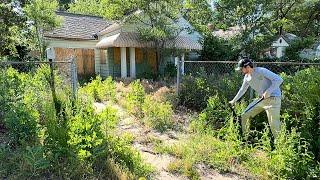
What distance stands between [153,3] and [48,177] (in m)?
13.0

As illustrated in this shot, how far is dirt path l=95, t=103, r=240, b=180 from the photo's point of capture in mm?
5008

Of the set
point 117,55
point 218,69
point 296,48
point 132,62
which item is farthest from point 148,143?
point 296,48

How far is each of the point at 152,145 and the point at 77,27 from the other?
16.8 meters

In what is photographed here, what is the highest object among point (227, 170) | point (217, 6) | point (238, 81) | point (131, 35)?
point (217, 6)

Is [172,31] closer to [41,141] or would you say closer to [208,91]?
[208,91]

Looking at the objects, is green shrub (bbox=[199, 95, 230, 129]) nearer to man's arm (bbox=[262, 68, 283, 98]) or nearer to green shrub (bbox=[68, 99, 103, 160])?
man's arm (bbox=[262, 68, 283, 98])

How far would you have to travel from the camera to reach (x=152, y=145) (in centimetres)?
630

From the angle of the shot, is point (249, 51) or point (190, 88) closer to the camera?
point (190, 88)

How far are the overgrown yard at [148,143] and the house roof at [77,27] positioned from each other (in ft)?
41.8

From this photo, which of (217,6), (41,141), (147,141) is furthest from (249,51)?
(41,141)

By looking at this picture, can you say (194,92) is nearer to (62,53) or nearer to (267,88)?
(267,88)

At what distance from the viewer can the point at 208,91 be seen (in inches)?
350

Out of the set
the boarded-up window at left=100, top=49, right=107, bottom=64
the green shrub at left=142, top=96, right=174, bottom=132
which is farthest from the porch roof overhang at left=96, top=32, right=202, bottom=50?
the green shrub at left=142, top=96, right=174, bottom=132

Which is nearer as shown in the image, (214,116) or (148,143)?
(148,143)
